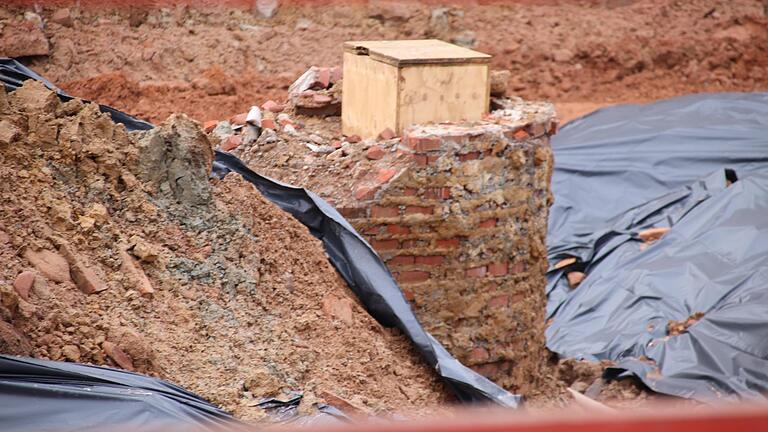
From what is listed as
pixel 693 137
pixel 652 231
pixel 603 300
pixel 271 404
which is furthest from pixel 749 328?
pixel 271 404

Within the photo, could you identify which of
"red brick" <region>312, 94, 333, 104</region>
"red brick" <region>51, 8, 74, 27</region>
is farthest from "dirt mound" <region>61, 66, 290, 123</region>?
"red brick" <region>312, 94, 333, 104</region>

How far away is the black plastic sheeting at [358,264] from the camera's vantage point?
379 centimetres

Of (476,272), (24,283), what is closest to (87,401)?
(24,283)

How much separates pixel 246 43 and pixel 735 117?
15.1 feet

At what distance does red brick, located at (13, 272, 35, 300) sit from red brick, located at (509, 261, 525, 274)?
2.48 m

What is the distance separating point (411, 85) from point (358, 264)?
1.03 metres

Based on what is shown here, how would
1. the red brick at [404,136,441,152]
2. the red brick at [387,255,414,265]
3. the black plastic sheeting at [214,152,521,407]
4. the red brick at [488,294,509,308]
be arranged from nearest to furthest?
the black plastic sheeting at [214,152,521,407] < the red brick at [404,136,441,152] < the red brick at [387,255,414,265] < the red brick at [488,294,509,308]

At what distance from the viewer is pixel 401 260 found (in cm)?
455

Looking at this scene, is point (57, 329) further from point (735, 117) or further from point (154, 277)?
point (735, 117)

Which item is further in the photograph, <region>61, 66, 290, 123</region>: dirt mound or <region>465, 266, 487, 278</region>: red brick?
<region>61, 66, 290, 123</region>: dirt mound

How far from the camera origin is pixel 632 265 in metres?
7.09

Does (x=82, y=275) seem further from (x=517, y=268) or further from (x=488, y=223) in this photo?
(x=517, y=268)

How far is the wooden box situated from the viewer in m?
4.58

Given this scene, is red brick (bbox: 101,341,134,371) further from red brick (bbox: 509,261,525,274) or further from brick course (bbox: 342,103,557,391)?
red brick (bbox: 509,261,525,274)
